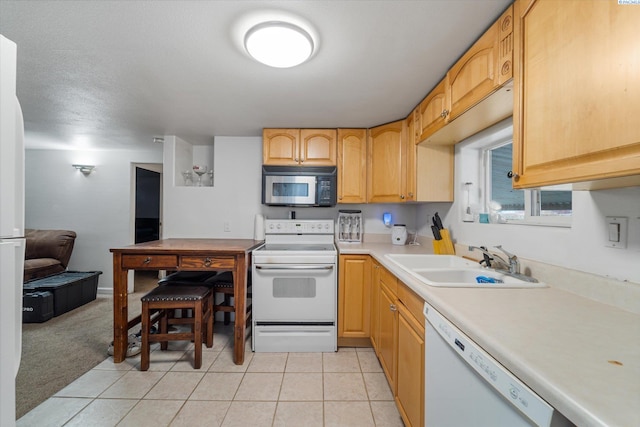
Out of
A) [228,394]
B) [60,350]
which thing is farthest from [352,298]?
[60,350]

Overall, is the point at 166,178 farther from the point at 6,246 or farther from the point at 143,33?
the point at 6,246

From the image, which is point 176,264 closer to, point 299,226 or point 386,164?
point 299,226

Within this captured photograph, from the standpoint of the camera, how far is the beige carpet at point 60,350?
5.52 feet

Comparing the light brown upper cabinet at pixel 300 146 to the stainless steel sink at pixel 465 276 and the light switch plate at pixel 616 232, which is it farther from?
the light switch plate at pixel 616 232

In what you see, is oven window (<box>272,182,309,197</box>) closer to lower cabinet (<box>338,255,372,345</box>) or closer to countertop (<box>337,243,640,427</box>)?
lower cabinet (<box>338,255,372,345</box>)

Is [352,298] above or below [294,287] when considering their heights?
below

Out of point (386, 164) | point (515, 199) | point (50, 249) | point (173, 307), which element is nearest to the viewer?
point (515, 199)

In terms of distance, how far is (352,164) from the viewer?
8.33ft

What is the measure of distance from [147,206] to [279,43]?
470 cm

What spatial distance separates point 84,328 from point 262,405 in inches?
89.0

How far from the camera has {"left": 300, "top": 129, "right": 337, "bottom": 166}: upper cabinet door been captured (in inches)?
100

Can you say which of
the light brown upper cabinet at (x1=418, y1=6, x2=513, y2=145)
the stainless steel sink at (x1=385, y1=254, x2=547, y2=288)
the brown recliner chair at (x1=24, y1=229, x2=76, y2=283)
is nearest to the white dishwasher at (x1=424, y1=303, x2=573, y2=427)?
the stainless steel sink at (x1=385, y1=254, x2=547, y2=288)

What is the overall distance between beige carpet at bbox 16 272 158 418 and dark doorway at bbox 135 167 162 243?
5.35 feet

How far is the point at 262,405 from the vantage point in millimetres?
1557
